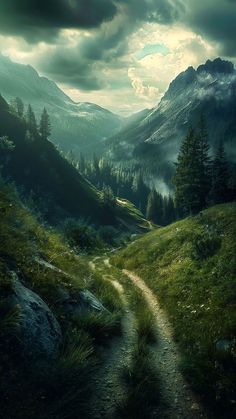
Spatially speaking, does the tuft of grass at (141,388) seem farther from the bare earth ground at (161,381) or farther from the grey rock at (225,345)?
the grey rock at (225,345)

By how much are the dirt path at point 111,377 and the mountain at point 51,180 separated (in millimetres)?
129094

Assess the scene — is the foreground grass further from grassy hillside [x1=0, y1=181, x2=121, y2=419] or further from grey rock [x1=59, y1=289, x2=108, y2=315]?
grey rock [x1=59, y1=289, x2=108, y2=315]

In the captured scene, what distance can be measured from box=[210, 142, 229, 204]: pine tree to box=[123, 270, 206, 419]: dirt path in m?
39.1

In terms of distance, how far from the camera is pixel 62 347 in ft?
34.8

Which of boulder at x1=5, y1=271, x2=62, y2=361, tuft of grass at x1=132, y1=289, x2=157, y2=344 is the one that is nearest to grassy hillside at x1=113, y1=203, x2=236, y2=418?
tuft of grass at x1=132, y1=289, x2=157, y2=344

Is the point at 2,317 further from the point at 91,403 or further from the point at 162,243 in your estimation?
the point at 162,243

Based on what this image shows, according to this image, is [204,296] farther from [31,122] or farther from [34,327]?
[31,122]

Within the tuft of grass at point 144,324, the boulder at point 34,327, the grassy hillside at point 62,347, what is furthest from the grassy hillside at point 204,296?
the boulder at point 34,327

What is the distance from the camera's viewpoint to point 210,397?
387 inches

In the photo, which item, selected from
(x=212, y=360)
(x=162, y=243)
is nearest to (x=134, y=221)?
(x=162, y=243)

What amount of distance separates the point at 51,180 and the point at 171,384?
155170mm

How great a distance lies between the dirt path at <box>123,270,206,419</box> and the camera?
9.36 meters

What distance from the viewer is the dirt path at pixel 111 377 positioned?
8961mm

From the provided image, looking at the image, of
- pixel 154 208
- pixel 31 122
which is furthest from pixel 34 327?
pixel 31 122
